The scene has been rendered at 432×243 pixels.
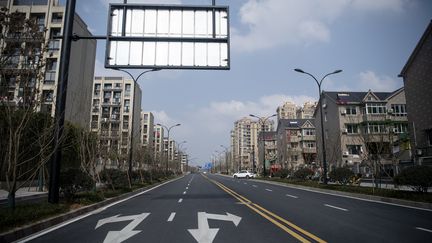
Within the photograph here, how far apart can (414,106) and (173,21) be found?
3410cm

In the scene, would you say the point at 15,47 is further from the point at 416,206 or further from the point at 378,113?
the point at 378,113

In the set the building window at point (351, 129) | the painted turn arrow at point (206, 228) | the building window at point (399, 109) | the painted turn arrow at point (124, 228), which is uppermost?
the building window at point (399, 109)

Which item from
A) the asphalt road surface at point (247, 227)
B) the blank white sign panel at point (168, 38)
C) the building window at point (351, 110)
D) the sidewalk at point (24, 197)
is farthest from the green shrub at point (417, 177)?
the building window at point (351, 110)

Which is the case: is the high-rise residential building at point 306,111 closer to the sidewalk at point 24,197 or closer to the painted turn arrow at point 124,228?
the sidewalk at point 24,197

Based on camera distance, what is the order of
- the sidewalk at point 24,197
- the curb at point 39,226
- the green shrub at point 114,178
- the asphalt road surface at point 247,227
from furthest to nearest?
the green shrub at point 114,178 → the sidewalk at point 24,197 → the asphalt road surface at point 247,227 → the curb at point 39,226

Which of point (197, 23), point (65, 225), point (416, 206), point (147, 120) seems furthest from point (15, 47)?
point (147, 120)

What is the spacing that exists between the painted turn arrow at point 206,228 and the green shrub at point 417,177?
1023cm

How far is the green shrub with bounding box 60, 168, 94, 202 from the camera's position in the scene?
1378 centimetres

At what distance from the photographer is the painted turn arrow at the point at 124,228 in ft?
25.3

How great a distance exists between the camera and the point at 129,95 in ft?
303

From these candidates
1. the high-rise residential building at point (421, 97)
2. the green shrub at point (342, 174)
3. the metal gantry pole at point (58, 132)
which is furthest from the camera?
the high-rise residential building at point (421, 97)

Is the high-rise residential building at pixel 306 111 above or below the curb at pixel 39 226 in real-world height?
above

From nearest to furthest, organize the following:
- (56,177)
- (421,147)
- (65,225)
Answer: (65,225) < (56,177) < (421,147)

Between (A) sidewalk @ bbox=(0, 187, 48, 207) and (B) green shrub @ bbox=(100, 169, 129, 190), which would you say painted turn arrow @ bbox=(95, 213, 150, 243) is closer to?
(A) sidewalk @ bbox=(0, 187, 48, 207)
